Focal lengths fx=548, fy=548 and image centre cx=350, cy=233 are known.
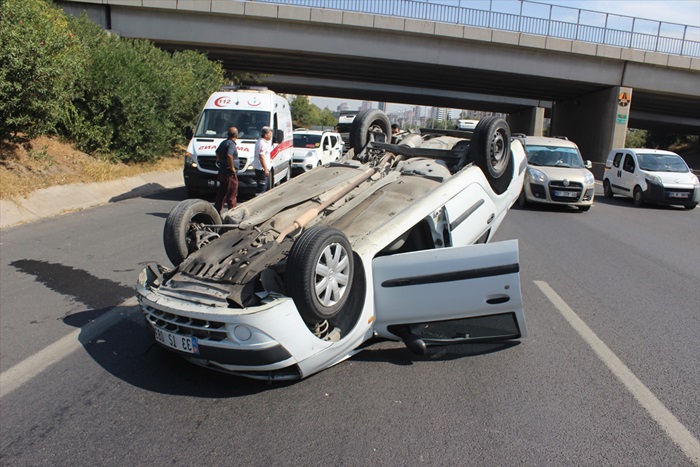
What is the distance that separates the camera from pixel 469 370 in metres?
4.30

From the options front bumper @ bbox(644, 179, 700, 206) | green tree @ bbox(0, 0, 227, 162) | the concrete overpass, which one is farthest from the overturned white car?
the concrete overpass

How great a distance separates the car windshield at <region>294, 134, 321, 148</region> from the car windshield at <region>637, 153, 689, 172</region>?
438 inches

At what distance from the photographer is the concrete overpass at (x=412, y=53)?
25.7 m

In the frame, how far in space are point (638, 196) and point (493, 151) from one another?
42.5 feet

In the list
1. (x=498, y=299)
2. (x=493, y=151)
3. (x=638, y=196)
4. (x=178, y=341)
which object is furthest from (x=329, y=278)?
(x=638, y=196)

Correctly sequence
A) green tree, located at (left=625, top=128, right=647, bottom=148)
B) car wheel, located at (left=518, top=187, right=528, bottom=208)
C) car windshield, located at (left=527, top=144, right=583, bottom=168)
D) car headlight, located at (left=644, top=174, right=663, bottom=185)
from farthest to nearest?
1. green tree, located at (left=625, top=128, right=647, bottom=148)
2. car headlight, located at (left=644, top=174, right=663, bottom=185)
3. car windshield, located at (left=527, top=144, right=583, bottom=168)
4. car wheel, located at (left=518, top=187, right=528, bottom=208)

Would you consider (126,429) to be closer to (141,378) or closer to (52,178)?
(141,378)

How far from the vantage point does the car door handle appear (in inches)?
163

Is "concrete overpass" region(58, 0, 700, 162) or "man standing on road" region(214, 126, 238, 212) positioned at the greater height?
"concrete overpass" region(58, 0, 700, 162)

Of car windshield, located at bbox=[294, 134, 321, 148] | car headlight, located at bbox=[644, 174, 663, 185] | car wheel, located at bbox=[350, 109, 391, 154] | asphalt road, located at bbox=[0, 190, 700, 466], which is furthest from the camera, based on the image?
car windshield, located at bbox=[294, 134, 321, 148]

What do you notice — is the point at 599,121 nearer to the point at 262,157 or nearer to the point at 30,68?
the point at 262,157

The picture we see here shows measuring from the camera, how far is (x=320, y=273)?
375cm

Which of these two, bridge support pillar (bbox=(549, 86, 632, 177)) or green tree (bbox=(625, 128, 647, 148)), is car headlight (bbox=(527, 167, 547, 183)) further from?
green tree (bbox=(625, 128, 647, 148))

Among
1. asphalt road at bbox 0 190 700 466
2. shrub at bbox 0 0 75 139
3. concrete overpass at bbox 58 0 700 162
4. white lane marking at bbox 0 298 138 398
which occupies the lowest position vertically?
white lane marking at bbox 0 298 138 398
